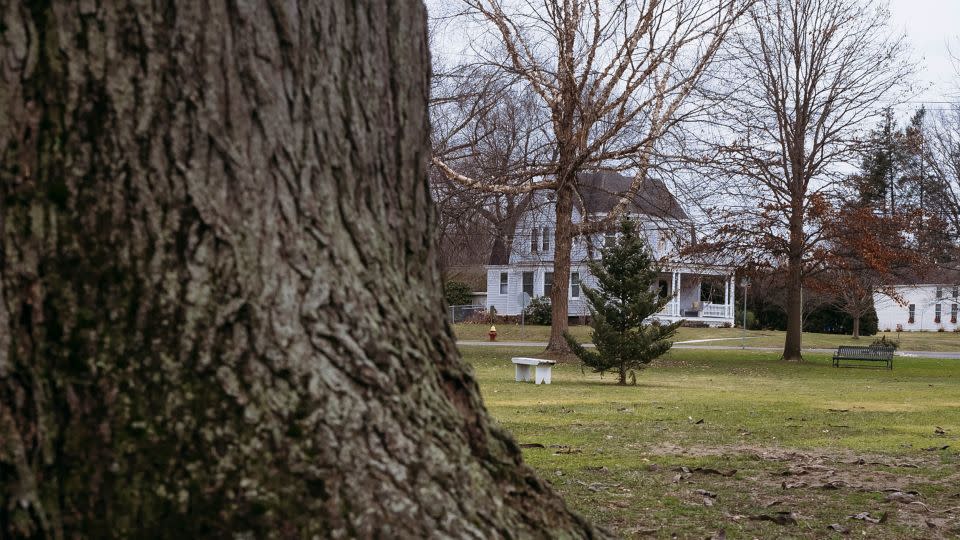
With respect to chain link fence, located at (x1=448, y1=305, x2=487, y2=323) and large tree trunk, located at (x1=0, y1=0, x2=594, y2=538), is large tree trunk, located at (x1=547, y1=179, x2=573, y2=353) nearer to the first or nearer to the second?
large tree trunk, located at (x1=0, y1=0, x2=594, y2=538)

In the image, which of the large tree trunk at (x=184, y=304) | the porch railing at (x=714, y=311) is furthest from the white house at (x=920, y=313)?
the large tree trunk at (x=184, y=304)

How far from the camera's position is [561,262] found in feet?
98.3

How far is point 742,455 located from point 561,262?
21.4 m

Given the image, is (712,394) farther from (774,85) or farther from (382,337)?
(774,85)

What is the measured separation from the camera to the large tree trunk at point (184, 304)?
223 cm

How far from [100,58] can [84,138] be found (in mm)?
184

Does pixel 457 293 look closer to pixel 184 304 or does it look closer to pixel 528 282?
pixel 528 282

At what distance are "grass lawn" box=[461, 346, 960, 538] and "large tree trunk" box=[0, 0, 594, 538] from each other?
3290mm

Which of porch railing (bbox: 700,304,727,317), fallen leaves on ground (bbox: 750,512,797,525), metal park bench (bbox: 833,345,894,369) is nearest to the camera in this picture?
fallen leaves on ground (bbox: 750,512,797,525)

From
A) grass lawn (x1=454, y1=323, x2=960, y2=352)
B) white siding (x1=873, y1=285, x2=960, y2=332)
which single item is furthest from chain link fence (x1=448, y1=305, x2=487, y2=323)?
white siding (x1=873, y1=285, x2=960, y2=332)

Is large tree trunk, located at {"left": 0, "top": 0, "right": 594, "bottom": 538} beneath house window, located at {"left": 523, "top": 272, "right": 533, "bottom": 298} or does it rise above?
beneath

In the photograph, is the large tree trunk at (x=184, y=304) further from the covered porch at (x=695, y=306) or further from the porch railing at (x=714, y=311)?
the porch railing at (x=714, y=311)

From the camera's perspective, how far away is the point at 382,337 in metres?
2.48

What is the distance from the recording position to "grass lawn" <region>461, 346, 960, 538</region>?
228 inches
